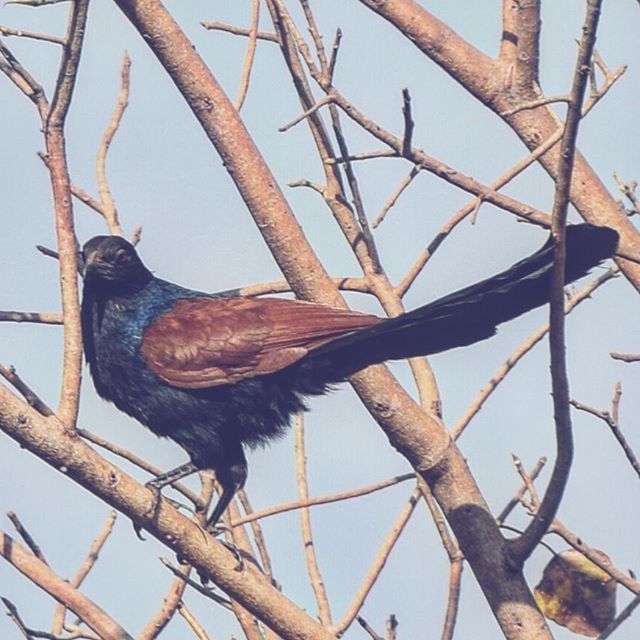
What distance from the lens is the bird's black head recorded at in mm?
4453

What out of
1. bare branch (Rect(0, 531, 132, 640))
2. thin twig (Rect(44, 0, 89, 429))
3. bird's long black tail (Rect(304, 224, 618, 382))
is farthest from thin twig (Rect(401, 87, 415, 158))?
bare branch (Rect(0, 531, 132, 640))

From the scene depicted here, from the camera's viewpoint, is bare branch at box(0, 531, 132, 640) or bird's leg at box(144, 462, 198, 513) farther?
bird's leg at box(144, 462, 198, 513)

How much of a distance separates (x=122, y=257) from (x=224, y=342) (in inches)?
21.7

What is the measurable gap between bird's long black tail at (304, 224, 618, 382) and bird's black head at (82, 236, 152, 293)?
2.98 feet

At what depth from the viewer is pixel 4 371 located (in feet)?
9.56

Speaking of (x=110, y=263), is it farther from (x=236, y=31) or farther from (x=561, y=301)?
(x=561, y=301)

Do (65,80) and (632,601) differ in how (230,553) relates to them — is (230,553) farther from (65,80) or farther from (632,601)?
(65,80)

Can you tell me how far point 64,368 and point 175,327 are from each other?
53.4 inches

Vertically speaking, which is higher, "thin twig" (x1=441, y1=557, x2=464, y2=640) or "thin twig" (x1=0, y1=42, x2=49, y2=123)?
"thin twig" (x1=0, y1=42, x2=49, y2=123)

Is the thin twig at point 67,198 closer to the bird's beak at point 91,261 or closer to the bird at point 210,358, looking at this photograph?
the bird at point 210,358

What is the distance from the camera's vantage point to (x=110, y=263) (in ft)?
14.7

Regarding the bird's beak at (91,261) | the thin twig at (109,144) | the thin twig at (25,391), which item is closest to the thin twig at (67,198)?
the thin twig at (25,391)

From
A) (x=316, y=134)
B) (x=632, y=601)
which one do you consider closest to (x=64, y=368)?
(x=316, y=134)

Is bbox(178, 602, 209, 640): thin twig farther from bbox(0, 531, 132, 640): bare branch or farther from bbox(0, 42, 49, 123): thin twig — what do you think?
bbox(0, 42, 49, 123): thin twig
